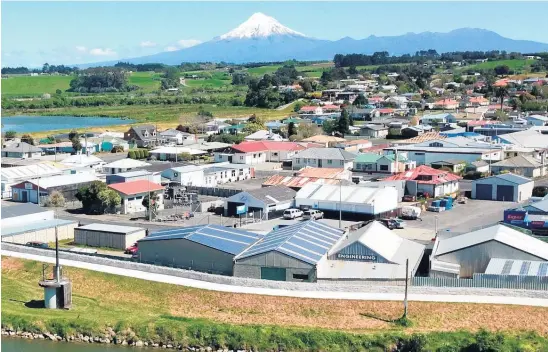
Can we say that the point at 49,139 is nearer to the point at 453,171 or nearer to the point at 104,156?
the point at 104,156

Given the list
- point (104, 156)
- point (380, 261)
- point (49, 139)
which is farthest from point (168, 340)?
point (49, 139)

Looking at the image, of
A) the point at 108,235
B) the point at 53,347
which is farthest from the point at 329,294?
the point at 108,235

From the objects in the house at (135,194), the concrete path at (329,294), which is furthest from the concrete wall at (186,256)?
the house at (135,194)

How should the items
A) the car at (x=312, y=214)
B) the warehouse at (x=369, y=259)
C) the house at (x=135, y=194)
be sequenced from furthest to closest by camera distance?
the house at (x=135, y=194), the car at (x=312, y=214), the warehouse at (x=369, y=259)

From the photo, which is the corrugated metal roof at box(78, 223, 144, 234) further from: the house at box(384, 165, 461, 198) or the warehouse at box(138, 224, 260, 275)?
the house at box(384, 165, 461, 198)

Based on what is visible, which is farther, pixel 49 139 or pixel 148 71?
pixel 148 71

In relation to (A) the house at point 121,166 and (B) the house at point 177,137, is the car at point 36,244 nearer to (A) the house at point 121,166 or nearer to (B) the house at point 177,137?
(A) the house at point 121,166
